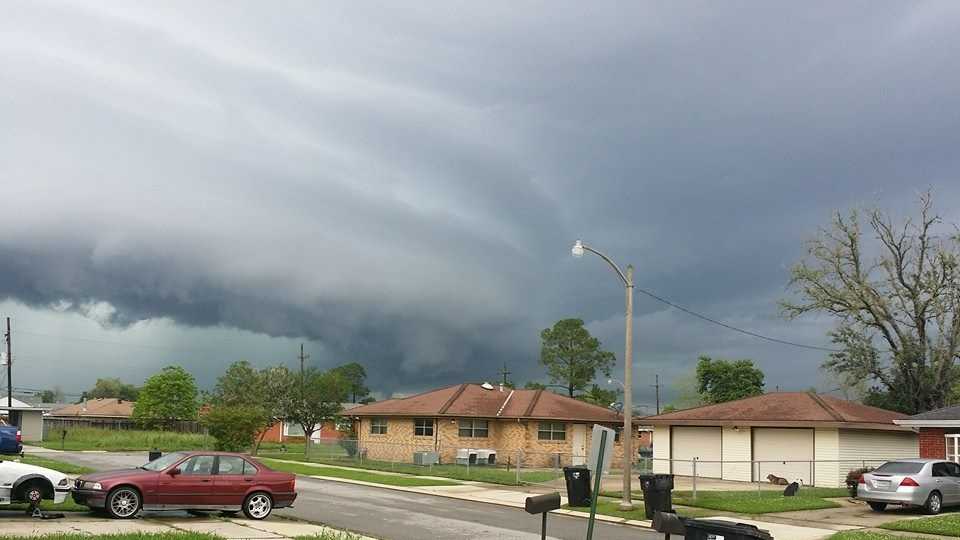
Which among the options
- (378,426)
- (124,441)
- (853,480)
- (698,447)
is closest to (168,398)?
(124,441)

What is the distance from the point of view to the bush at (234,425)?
155ft

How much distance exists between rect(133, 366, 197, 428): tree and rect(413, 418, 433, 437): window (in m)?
45.6

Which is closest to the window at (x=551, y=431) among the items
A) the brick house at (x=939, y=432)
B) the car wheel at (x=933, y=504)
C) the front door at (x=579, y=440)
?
the front door at (x=579, y=440)

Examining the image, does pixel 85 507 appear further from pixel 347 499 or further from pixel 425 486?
pixel 425 486

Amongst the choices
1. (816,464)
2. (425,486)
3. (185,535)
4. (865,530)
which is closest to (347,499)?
(425,486)

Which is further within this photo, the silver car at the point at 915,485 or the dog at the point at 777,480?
the dog at the point at 777,480

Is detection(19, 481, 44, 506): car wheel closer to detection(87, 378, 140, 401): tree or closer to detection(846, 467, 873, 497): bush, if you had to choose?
detection(846, 467, 873, 497): bush

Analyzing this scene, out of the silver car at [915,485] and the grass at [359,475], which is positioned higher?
the silver car at [915,485]

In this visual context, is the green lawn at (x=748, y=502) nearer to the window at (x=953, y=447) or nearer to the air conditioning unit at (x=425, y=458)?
the window at (x=953, y=447)

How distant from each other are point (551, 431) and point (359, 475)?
566 inches

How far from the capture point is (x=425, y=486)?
33.2 meters

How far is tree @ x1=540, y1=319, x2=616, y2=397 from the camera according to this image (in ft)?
298

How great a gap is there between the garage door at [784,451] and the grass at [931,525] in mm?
15276

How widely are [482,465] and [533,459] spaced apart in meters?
2.71
